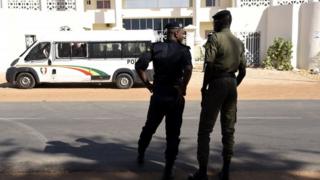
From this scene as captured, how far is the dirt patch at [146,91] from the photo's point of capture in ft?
51.3

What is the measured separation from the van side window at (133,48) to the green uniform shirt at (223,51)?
12.7 m

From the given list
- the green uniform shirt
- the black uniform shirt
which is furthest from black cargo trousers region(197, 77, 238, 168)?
the black uniform shirt

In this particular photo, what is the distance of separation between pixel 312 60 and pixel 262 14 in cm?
409

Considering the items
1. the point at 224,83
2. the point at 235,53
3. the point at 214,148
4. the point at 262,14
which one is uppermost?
the point at 262,14

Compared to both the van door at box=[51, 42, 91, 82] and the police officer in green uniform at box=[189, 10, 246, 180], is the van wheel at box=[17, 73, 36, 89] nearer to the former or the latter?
the van door at box=[51, 42, 91, 82]

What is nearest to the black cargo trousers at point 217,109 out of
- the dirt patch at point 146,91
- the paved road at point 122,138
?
the paved road at point 122,138

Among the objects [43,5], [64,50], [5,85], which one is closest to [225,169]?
[64,50]

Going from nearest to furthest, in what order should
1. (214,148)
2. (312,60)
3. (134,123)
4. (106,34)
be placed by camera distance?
(214,148)
(134,123)
(106,34)
(312,60)

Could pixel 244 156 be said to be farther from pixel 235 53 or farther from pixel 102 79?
pixel 102 79

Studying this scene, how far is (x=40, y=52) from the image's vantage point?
1797 centimetres

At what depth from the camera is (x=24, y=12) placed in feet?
80.8

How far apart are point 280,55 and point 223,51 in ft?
63.3

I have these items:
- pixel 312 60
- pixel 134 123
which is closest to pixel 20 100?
pixel 134 123

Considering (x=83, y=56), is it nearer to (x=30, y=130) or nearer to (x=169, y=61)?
(x=30, y=130)
